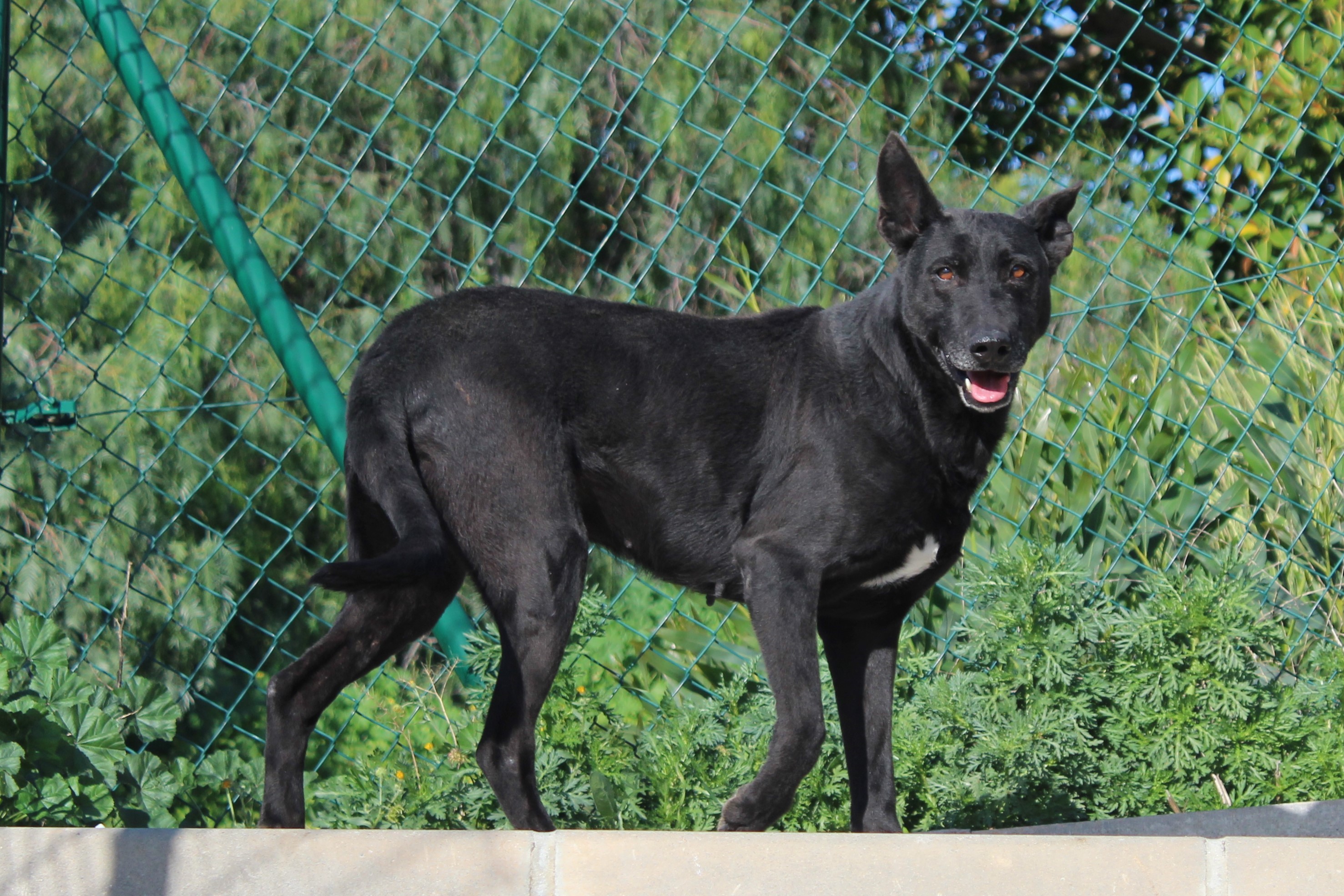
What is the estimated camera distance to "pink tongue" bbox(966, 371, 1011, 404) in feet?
7.76

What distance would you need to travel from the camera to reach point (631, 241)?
478 cm

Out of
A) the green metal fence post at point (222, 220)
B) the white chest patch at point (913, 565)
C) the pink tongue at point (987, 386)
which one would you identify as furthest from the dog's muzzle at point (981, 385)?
the green metal fence post at point (222, 220)

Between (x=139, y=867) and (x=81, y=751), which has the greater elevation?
(x=139, y=867)

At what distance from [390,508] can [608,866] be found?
0.77 meters

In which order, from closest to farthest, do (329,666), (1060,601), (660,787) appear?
(329,666) < (660,787) < (1060,601)

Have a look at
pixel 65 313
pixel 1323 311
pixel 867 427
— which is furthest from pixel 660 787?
pixel 1323 311

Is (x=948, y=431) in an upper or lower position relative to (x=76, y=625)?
upper

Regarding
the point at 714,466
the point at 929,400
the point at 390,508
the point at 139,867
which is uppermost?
the point at 929,400

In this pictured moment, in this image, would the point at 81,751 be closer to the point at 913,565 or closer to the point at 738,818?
the point at 738,818

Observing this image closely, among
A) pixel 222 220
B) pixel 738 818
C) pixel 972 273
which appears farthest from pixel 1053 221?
pixel 222 220

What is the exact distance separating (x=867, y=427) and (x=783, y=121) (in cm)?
246

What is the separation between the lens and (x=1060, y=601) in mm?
3109

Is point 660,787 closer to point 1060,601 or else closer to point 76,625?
point 1060,601

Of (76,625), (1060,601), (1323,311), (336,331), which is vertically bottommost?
(76,625)
